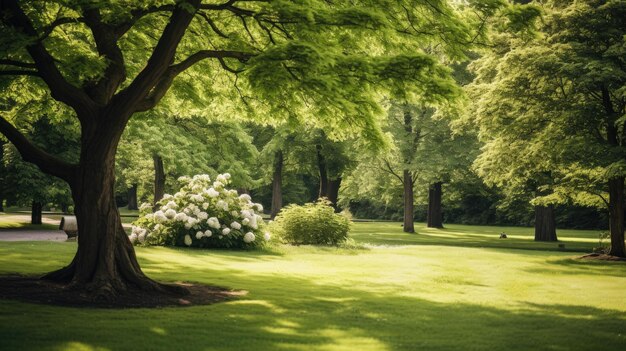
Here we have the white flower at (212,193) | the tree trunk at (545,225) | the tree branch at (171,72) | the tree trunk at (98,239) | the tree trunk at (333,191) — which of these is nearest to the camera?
the tree trunk at (98,239)

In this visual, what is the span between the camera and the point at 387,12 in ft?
39.9

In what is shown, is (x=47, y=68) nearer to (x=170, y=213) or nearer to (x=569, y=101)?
(x=170, y=213)

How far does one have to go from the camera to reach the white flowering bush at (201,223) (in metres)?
21.8

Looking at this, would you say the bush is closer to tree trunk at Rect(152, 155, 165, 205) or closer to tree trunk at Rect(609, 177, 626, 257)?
tree trunk at Rect(152, 155, 165, 205)

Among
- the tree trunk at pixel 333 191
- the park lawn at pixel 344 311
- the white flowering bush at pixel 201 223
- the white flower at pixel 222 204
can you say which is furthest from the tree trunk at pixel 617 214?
the tree trunk at pixel 333 191

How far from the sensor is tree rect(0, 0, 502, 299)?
10.1 meters

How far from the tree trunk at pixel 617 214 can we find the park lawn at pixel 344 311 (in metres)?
3.30

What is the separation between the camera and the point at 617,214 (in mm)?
22125

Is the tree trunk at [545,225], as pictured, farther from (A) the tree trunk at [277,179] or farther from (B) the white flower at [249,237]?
(B) the white flower at [249,237]

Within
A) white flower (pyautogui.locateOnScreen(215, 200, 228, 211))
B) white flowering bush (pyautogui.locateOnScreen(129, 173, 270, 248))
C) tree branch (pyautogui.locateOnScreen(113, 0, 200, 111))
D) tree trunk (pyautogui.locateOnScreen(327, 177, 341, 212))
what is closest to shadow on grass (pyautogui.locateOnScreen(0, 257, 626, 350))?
tree branch (pyautogui.locateOnScreen(113, 0, 200, 111))

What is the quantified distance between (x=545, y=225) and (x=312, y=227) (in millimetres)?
17384

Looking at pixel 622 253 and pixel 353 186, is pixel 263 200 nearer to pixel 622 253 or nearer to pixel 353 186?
pixel 353 186

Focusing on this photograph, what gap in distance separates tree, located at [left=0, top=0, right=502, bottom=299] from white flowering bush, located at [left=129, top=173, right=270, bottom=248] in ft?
30.6

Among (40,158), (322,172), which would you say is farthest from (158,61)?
(322,172)
